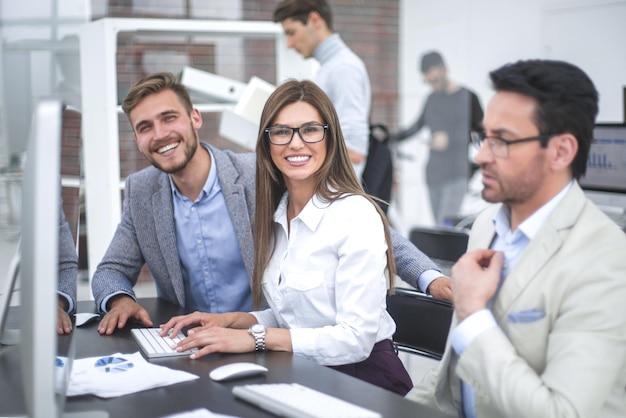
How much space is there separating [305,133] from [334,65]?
5.71ft

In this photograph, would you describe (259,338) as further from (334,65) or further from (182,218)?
(334,65)

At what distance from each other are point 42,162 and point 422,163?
254 inches

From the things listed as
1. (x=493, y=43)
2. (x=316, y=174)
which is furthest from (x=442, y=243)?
(x=493, y=43)

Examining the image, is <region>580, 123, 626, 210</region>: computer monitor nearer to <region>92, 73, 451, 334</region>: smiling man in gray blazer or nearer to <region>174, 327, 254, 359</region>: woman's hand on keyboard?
<region>92, 73, 451, 334</region>: smiling man in gray blazer

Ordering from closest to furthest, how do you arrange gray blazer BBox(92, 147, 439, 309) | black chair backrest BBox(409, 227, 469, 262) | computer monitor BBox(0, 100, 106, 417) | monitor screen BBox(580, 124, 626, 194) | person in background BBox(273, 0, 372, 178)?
computer monitor BBox(0, 100, 106, 417)
gray blazer BBox(92, 147, 439, 309)
black chair backrest BBox(409, 227, 469, 262)
person in background BBox(273, 0, 372, 178)
monitor screen BBox(580, 124, 626, 194)

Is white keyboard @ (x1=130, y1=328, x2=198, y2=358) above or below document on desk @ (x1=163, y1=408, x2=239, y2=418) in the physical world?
below

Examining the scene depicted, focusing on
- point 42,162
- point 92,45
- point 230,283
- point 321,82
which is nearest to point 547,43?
point 321,82

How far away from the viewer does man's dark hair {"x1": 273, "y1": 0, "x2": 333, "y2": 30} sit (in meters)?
3.67

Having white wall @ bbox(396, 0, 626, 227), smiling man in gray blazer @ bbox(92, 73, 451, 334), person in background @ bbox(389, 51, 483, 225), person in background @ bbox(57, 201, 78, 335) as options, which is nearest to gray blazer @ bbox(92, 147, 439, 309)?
smiling man in gray blazer @ bbox(92, 73, 451, 334)

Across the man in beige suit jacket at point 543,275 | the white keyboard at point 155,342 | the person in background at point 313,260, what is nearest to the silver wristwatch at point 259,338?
the person in background at point 313,260

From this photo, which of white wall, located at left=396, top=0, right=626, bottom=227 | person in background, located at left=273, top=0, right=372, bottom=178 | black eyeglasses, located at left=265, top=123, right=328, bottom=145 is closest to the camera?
black eyeglasses, located at left=265, top=123, right=328, bottom=145

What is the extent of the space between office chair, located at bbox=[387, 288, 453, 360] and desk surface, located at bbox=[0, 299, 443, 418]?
1.60 ft

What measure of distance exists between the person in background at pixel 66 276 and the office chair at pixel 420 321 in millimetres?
900

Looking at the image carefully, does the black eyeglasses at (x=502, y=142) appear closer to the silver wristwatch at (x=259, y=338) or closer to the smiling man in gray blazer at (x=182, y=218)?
the silver wristwatch at (x=259, y=338)
